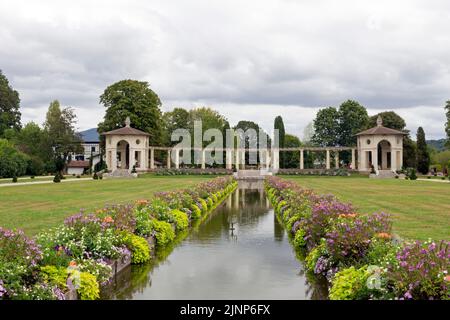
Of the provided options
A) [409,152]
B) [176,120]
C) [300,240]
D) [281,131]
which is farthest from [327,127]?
[300,240]

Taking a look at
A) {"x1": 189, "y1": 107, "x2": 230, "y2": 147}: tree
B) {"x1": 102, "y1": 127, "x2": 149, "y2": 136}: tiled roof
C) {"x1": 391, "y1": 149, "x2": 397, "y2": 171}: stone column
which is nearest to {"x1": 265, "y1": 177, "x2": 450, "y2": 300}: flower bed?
{"x1": 102, "y1": 127, "x2": 149, "y2": 136}: tiled roof

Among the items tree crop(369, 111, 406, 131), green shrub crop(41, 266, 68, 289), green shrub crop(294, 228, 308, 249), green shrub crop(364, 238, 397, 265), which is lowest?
green shrub crop(294, 228, 308, 249)

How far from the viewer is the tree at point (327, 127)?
7906 cm

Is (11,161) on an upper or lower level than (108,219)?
upper

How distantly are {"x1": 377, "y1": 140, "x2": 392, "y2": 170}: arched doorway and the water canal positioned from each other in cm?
5254

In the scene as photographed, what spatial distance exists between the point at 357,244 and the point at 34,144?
67385 mm

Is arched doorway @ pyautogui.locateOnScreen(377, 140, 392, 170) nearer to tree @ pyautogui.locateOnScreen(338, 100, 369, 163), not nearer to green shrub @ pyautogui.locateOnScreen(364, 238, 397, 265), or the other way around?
tree @ pyautogui.locateOnScreen(338, 100, 369, 163)

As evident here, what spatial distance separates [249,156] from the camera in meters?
97.7

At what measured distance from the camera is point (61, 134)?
69.2 metres

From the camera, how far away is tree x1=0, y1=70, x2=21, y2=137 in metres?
71.7

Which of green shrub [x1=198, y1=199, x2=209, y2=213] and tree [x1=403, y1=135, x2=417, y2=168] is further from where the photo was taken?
tree [x1=403, y1=135, x2=417, y2=168]

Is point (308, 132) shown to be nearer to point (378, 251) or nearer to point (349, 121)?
point (349, 121)

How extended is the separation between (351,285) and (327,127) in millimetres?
74366

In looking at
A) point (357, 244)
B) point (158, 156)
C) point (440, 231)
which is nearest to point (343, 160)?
point (158, 156)
